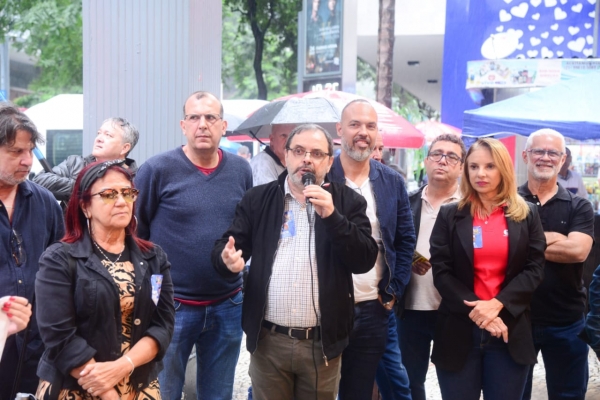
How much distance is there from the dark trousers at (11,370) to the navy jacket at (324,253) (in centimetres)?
112

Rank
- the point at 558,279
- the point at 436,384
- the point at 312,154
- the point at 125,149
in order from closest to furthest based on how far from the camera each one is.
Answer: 1. the point at 312,154
2. the point at 558,279
3. the point at 125,149
4. the point at 436,384

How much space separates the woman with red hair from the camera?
3.04 metres

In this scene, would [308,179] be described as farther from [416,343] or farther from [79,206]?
[416,343]

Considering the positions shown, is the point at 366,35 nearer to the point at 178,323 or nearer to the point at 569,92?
the point at 569,92

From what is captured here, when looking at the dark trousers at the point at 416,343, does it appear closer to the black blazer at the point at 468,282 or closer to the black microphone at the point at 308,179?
the black blazer at the point at 468,282

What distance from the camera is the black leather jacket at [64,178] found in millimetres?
5327

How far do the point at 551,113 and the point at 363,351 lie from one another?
172 inches

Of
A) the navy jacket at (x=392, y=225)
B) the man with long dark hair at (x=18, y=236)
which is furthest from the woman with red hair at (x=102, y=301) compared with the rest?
the navy jacket at (x=392, y=225)

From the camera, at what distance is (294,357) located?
3738mm

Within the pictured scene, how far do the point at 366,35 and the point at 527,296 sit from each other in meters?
20.5

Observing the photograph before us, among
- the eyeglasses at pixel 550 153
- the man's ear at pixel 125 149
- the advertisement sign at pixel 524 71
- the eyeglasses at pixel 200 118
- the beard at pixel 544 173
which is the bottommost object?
the beard at pixel 544 173

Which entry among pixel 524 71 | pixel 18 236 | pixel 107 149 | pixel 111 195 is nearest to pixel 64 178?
pixel 107 149

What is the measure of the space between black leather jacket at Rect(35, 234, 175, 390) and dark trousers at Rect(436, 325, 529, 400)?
1.90m

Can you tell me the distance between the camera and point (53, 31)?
23.2 m
